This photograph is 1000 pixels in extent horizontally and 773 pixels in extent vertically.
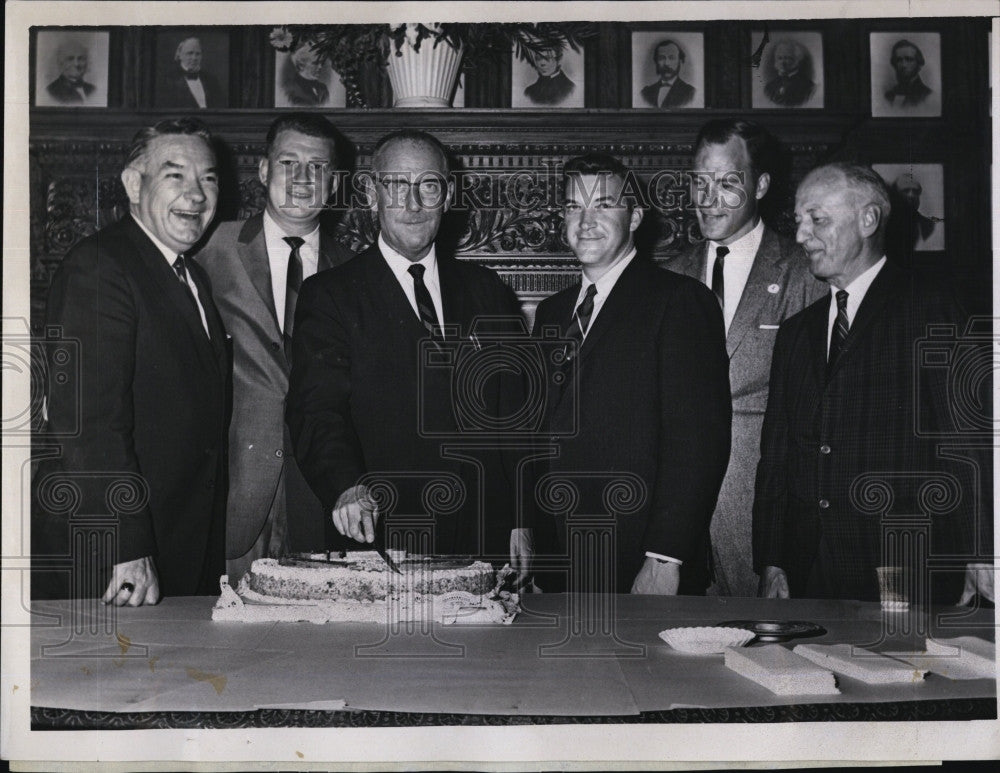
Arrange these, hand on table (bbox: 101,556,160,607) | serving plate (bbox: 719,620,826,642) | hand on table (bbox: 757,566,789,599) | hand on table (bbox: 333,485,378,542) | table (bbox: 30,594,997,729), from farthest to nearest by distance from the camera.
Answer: hand on table (bbox: 757,566,789,599) < hand on table (bbox: 333,485,378,542) < hand on table (bbox: 101,556,160,607) < serving plate (bbox: 719,620,826,642) < table (bbox: 30,594,997,729)

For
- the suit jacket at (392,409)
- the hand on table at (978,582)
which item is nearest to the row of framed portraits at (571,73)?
the suit jacket at (392,409)

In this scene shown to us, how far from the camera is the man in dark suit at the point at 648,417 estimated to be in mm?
3879

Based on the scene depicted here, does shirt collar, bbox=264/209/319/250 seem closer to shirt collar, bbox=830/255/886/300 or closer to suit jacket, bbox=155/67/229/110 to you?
suit jacket, bbox=155/67/229/110

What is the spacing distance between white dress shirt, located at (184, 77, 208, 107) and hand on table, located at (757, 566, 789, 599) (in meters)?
2.45

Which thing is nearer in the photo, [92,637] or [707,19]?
[92,637]

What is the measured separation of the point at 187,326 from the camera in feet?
12.8

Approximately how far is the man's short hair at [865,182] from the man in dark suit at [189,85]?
6.67 ft

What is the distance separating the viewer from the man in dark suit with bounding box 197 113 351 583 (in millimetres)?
3939

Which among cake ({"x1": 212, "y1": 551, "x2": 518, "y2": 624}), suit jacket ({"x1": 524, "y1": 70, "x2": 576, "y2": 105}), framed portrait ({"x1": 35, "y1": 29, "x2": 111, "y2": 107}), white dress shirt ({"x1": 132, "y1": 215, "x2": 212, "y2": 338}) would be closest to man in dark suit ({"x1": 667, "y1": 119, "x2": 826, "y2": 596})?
suit jacket ({"x1": 524, "y1": 70, "x2": 576, "y2": 105})

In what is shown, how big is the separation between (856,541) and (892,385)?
52cm

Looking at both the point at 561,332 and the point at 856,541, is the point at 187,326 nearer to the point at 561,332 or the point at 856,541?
the point at 561,332

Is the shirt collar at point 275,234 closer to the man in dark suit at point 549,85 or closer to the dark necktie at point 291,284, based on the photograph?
the dark necktie at point 291,284

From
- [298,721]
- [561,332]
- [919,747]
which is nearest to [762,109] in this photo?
[561,332]

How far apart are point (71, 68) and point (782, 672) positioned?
2.98m
